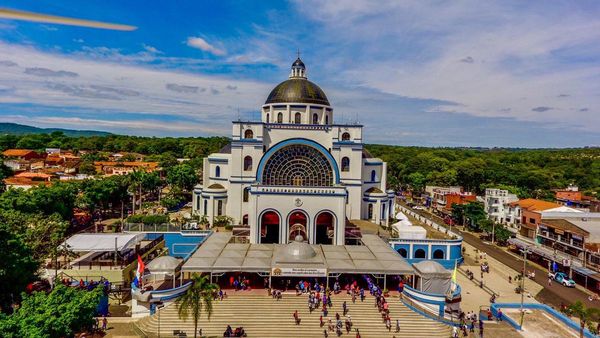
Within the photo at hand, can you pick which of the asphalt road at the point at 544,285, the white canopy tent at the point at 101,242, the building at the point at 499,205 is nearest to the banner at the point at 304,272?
the white canopy tent at the point at 101,242

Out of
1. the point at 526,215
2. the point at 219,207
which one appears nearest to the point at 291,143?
the point at 219,207

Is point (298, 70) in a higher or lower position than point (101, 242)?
higher

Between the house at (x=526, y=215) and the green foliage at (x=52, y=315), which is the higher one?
the house at (x=526, y=215)

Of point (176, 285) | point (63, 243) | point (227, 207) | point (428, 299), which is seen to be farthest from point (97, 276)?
point (428, 299)

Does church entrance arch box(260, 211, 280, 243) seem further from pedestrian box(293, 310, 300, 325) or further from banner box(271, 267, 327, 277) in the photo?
pedestrian box(293, 310, 300, 325)

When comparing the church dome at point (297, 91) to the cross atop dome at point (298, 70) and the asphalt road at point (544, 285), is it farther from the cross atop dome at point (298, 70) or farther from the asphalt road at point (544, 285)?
the asphalt road at point (544, 285)

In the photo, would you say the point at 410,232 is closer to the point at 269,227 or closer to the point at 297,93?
the point at 269,227

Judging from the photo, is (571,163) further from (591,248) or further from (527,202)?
(591,248)
